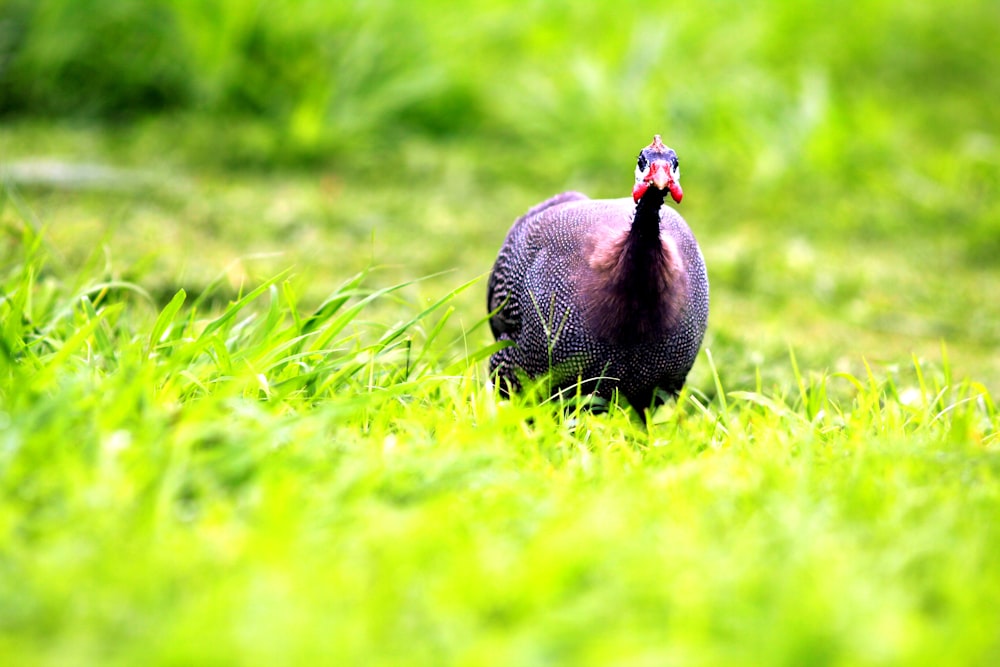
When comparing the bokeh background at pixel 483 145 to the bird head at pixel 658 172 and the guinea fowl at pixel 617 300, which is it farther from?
the bird head at pixel 658 172

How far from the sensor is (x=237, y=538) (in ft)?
5.81

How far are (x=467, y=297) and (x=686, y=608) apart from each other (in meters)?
3.25

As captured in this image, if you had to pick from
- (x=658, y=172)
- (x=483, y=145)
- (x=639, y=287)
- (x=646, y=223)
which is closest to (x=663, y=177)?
(x=658, y=172)

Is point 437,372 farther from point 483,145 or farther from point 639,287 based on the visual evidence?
point 483,145

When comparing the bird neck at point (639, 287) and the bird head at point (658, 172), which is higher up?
the bird head at point (658, 172)

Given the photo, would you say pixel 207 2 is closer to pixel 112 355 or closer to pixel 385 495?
pixel 112 355

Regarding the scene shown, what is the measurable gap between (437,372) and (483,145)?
3899 millimetres

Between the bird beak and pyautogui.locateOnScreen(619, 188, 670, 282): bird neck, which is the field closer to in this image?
pyautogui.locateOnScreen(619, 188, 670, 282): bird neck

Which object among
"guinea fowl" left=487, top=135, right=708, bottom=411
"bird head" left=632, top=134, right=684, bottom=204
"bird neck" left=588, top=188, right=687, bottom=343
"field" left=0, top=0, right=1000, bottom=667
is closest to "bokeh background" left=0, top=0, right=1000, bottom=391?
"field" left=0, top=0, right=1000, bottom=667

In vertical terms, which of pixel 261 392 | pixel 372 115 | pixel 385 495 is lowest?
pixel 385 495

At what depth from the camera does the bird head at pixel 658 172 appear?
2.75 meters

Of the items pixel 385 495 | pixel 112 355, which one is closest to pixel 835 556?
pixel 385 495

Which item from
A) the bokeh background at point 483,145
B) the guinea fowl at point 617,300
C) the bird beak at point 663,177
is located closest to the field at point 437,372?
the bokeh background at point 483,145

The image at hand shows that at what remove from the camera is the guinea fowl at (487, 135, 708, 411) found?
287cm
